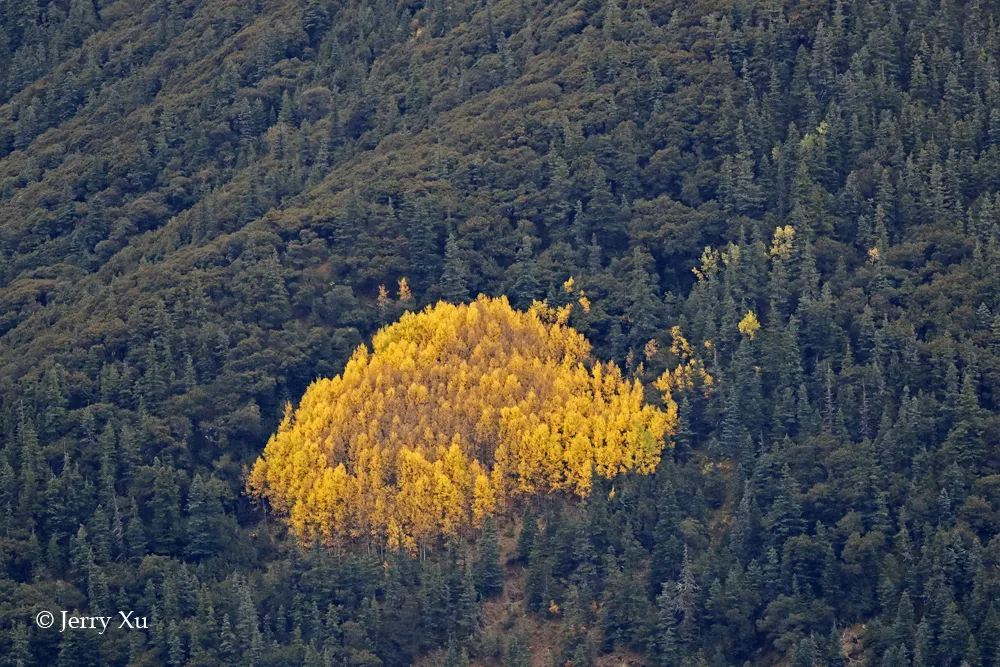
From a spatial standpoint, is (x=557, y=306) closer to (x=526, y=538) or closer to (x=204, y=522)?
(x=526, y=538)

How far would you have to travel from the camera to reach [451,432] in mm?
156625

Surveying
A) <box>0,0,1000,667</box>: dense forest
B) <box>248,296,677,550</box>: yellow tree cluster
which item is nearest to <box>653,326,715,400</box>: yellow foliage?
<box>0,0,1000,667</box>: dense forest

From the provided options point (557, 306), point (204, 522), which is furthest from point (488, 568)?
point (557, 306)

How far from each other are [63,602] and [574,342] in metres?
35.5

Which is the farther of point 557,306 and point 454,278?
point 454,278

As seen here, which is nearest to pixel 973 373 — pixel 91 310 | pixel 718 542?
pixel 718 542

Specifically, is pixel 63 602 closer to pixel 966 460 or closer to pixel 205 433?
pixel 205 433

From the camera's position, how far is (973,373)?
151375mm

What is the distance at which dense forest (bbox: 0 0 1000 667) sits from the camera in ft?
483

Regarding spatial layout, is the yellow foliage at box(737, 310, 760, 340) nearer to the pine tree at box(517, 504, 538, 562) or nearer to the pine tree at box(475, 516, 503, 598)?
the pine tree at box(517, 504, 538, 562)

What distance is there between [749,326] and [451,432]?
769 inches

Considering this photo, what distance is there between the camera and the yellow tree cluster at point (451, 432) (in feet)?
501

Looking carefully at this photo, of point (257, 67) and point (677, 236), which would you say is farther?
point (257, 67)

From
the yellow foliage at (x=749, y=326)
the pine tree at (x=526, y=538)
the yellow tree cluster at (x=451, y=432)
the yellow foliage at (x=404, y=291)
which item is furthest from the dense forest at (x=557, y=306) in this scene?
the yellow tree cluster at (x=451, y=432)
